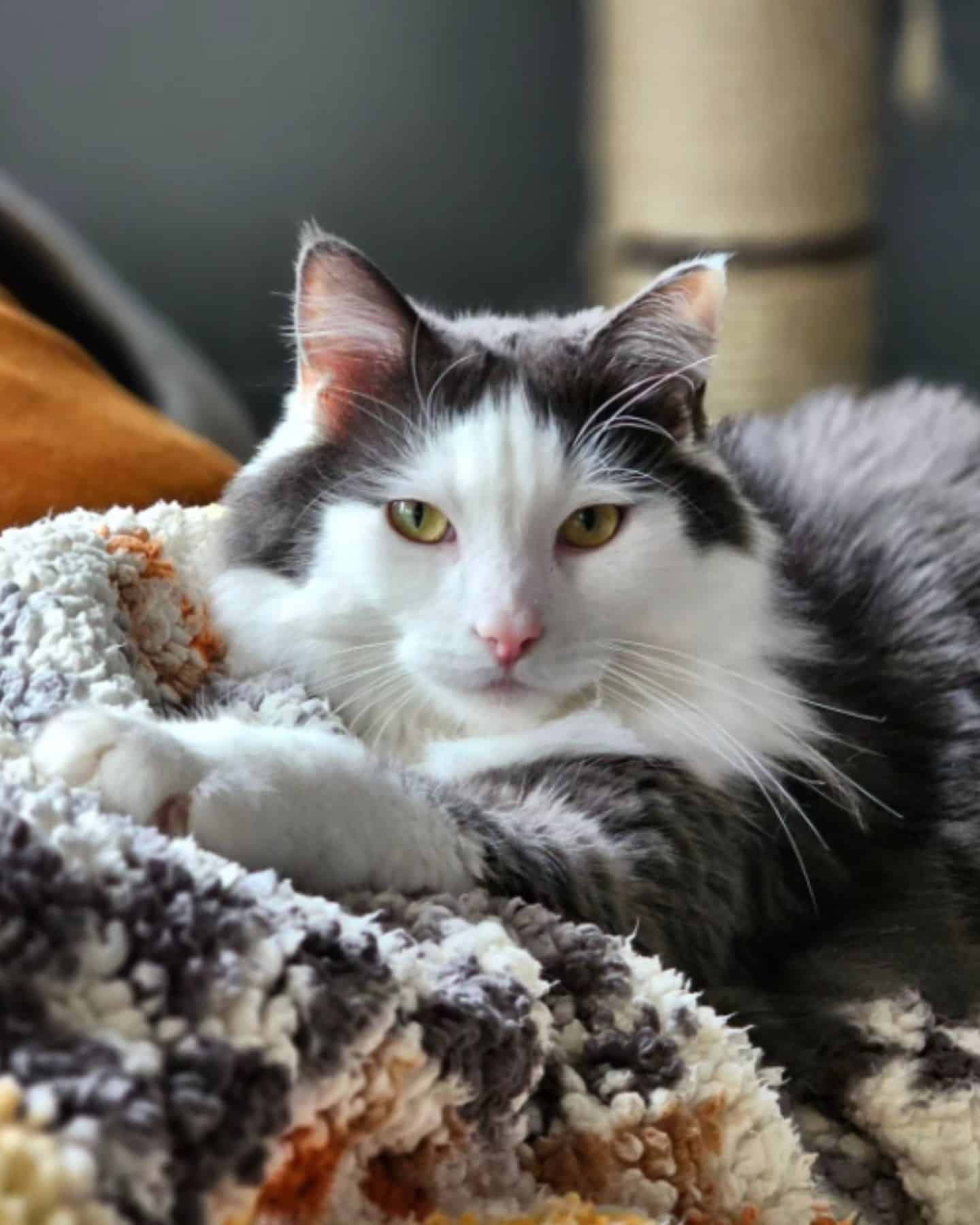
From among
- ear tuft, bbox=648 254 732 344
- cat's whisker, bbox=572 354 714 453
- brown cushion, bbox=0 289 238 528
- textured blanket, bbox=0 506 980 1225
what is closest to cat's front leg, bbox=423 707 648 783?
textured blanket, bbox=0 506 980 1225

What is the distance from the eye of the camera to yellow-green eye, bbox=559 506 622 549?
1.12 metres

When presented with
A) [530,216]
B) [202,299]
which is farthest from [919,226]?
[202,299]

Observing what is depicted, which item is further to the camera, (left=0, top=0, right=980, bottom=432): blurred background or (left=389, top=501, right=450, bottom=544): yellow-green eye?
(left=0, top=0, right=980, bottom=432): blurred background

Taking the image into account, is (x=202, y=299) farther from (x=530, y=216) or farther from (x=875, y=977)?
(x=875, y=977)

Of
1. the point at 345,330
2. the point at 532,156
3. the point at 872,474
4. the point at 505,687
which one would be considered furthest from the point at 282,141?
the point at 505,687

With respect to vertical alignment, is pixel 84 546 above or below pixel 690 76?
below

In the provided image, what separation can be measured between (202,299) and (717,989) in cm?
228

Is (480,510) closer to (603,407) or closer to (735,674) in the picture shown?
(603,407)

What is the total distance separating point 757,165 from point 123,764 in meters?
2.12

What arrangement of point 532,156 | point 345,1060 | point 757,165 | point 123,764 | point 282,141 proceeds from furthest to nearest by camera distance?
point 532,156 → point 282,141 → point 757,165 → point 123,764 → point 345,1060

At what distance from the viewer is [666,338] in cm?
116

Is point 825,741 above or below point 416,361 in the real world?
below

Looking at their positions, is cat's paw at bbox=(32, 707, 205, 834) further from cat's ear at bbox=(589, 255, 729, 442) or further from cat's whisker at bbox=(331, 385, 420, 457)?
cat's ear at bbox=(589, 255, 729, 442)

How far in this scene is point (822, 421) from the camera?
5.31 feet
